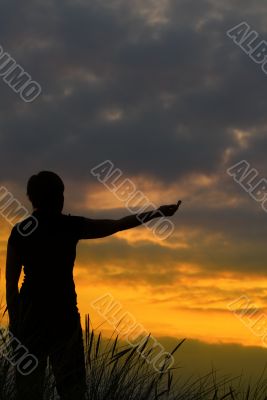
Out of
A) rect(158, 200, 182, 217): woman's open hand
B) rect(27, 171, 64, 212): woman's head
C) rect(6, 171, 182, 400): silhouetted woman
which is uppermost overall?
rect(158, 200, 182, 217): woman's open hand

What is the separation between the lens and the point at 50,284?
666 cm

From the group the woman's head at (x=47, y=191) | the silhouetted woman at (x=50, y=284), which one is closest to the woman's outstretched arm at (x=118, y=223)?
the silhouetted woman at (x=50, y=284)

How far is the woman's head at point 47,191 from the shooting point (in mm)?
6801

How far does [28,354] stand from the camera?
21.5ft

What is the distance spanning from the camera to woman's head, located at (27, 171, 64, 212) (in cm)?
680

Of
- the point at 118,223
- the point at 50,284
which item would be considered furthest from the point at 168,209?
the point at 50,284

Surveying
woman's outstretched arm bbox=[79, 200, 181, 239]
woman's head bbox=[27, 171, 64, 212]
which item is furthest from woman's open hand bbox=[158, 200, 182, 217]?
woman's head bbox=[27, 171, 64, 212]

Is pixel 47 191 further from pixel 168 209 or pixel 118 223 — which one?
pixel 168 209

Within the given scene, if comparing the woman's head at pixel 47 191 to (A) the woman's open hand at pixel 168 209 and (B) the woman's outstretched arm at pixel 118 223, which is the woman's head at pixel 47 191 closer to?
(B) the woman's outstretched arm at pixel 118 223

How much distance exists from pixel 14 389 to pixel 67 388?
1.45 ft

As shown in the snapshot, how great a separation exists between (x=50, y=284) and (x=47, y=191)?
82cm

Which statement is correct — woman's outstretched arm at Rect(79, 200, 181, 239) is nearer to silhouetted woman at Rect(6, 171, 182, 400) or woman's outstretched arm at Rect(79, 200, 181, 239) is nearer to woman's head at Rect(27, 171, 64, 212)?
silhouetted woman at Rect(6, 171, 182, 400)

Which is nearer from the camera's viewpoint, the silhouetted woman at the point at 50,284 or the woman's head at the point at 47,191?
the silhouetted woman at the point at 50,284

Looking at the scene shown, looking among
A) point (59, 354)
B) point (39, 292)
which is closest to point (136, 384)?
point (59, 354)
